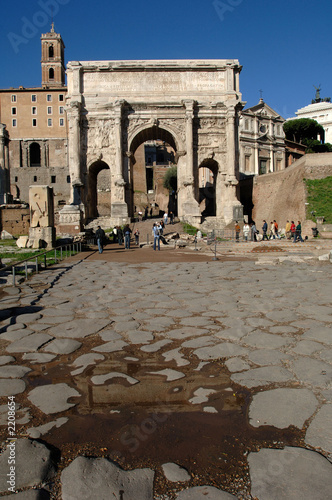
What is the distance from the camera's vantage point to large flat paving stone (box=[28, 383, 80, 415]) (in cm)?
232

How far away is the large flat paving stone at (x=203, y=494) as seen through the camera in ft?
5.13

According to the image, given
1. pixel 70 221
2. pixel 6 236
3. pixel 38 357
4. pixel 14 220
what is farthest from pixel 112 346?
pixel 14 220

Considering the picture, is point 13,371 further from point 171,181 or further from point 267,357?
point 171,181

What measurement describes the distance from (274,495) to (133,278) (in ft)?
20.7

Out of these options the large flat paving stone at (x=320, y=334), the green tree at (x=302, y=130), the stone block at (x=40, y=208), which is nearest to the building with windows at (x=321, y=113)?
the green tree at (x=302, y=130)

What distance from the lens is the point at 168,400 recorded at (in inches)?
95.0

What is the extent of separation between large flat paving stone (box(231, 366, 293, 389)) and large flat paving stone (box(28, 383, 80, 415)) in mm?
1195

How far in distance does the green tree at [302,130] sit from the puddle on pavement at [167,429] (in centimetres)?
6076

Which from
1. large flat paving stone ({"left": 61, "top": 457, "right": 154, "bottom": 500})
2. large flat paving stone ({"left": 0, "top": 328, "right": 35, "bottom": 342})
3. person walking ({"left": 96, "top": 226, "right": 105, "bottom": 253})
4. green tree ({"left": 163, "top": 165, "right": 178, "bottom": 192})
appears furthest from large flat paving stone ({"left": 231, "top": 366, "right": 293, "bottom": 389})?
green tree ({"left": 163, "top": 165, "right": 178, "bottom": 192})

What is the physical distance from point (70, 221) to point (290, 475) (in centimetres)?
2057

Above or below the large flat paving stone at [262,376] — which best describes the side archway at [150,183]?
above

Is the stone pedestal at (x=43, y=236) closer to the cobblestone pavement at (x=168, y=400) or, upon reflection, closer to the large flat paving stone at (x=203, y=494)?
the cobblestone pavement at (x=168, y=400)

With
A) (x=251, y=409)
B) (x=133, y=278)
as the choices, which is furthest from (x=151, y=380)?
(x=133, y=278)

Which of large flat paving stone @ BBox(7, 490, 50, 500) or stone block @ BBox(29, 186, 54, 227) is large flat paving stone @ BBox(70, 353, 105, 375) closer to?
large flat paving stone @ BBox(7, 490, 50, 500)
